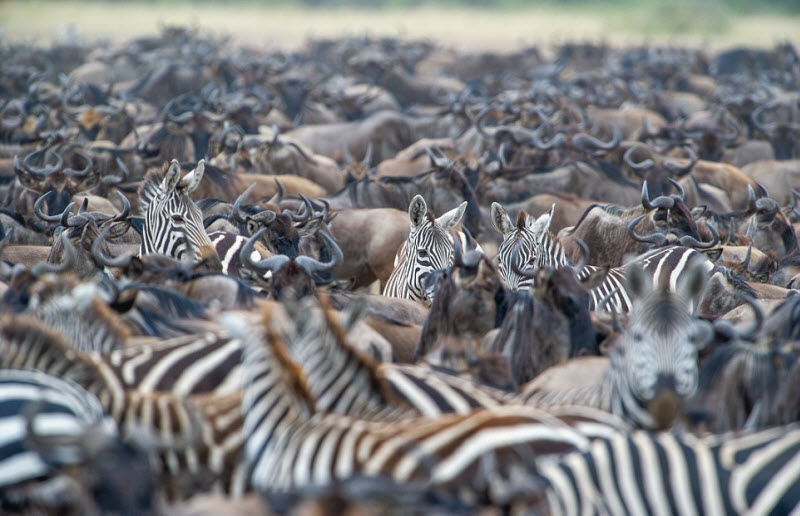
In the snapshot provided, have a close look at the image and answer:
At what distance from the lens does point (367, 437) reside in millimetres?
3117

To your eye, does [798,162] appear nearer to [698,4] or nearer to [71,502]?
[71,502]

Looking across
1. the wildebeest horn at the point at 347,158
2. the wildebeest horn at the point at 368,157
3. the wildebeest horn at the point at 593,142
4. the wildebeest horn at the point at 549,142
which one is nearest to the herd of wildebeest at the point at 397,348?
the wildebeest horn at the point at 368,157

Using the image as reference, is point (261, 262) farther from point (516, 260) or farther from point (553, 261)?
point (553, 261)

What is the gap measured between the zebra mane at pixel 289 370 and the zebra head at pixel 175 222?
3268 millimetres

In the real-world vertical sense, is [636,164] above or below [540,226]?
below

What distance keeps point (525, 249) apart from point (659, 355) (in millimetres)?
3395

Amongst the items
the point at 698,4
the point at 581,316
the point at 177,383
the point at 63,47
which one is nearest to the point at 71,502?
the point at 177,383

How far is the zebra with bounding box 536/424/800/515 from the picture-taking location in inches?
116

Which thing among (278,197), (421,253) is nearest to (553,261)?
(421,253)

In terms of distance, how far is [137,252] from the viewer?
7699 millimetres

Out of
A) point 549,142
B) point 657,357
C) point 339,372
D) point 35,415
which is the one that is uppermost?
point 657,357

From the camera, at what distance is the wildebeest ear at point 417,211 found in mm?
7078

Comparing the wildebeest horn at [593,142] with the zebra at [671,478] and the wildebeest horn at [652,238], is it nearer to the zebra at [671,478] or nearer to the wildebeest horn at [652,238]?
the wildebeest horn at [652,238]

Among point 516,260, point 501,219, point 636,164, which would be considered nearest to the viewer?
point 516,260
